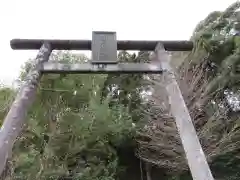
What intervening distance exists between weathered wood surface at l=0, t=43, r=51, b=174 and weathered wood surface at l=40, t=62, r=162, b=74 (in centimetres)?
13

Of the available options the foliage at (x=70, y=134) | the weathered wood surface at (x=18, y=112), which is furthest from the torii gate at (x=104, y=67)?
the foliage at (x=70, y=134)

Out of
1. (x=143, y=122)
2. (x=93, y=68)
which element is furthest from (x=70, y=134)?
(x=93, y=68)

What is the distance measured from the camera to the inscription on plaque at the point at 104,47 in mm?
3773

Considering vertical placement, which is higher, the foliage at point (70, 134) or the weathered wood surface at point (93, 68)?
the foliage at point (70, 134)

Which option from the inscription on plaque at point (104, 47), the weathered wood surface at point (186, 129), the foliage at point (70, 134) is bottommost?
the weathered wood surface at point (186, 129)

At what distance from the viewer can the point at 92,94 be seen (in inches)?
391

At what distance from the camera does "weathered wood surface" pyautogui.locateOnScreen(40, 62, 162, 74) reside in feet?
12.1

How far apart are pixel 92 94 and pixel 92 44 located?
6.10 meters

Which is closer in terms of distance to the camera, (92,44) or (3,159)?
(3,159)

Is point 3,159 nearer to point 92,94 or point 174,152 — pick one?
point 174,152

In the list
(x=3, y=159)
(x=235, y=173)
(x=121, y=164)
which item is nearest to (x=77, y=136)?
(x=121, y=164)

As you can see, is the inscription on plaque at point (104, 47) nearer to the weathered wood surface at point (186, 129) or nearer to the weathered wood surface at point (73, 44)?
the weathered wood surface at point (73, 44)

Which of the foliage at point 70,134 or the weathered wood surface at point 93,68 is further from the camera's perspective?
the foliage at point 70,134

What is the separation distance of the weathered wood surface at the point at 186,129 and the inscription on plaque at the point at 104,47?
574 millimetres
